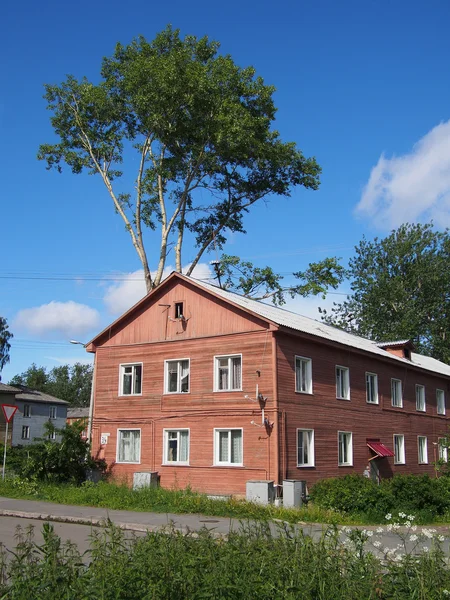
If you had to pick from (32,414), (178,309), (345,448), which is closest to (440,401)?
(345,448)

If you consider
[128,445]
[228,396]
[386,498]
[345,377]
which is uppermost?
[345,377]

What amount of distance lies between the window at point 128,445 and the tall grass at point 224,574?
64.3 feet

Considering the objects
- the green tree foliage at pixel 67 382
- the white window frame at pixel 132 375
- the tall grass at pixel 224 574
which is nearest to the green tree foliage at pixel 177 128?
the white window frame at pixel 132 375

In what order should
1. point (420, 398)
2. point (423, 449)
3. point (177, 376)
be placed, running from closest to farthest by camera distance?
point (177, 376) → point (423, 449) → point (420, 398)

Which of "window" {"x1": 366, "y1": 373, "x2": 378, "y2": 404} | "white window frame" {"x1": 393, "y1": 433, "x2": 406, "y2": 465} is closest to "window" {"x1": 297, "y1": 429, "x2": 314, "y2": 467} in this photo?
"window" {"x1": 366, "y1": 373, "x2": 378, "y2": 404}

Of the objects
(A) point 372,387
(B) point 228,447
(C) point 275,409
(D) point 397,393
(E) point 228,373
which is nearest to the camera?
(C) point 275,409

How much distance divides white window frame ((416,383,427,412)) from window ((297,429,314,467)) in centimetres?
1176

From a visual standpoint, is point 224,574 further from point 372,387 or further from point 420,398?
point 420,398

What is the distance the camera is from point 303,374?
78.7 ft

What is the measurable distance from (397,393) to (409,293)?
23576 mm

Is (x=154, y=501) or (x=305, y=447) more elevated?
(x=305, y=447)

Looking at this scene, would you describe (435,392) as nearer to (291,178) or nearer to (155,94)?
(291,178)

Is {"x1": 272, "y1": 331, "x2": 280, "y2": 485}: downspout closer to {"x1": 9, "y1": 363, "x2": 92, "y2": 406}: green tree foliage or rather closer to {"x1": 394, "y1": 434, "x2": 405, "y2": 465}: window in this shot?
{"x1": 394, "y1": 434, "x2": 405, "y2": 465}: window

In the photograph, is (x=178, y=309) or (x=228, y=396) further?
(x=178, y=309)
